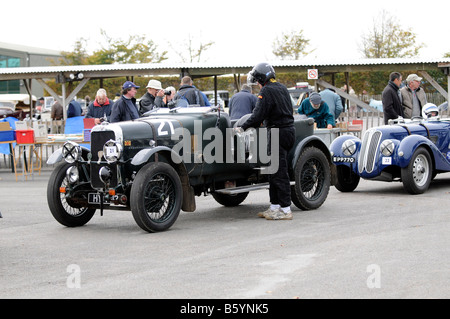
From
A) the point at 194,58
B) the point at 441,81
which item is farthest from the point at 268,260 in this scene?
the point at 194,58

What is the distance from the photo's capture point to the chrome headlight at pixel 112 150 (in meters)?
8.25

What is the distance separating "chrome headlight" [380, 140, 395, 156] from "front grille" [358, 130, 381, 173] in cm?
11

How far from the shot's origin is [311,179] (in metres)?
10.0

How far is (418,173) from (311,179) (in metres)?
2.40

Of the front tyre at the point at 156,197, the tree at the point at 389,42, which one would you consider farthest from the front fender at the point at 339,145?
the tree at the point at 389,42

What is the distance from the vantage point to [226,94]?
4300 cm

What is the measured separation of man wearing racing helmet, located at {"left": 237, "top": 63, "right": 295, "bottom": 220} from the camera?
29.9ft

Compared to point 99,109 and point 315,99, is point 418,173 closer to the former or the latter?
point 315,99

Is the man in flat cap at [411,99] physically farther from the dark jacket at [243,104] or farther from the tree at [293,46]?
the tree at [293,46]

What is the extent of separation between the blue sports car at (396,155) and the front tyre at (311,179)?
2.97 feet

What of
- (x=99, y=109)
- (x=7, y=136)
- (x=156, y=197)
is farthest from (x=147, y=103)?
(x=156, y=197)

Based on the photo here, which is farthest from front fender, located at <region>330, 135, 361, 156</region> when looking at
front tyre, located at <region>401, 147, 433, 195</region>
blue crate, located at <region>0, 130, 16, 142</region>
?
blue crate, located at <region>0, 130, 16, 142</region>

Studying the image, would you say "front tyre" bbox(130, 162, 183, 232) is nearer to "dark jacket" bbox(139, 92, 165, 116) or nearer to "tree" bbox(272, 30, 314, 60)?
"dark jacket" bbox(139, 92, 165, 116)
